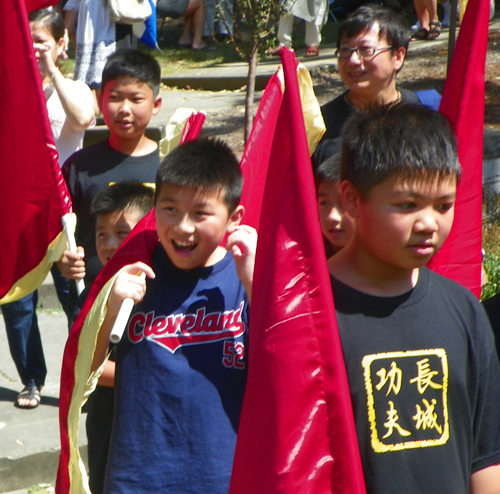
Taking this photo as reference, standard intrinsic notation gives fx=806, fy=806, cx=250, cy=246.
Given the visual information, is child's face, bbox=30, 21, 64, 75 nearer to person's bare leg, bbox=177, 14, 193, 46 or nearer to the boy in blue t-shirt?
the boy in blue t-shirt

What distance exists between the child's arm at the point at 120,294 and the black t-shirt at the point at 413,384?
23.7 inches

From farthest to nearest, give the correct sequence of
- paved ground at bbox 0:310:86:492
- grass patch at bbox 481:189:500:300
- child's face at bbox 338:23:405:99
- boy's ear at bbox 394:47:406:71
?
grass patch at bbox 481:189:500:300, paved ground at bbox 0:310:86:492, boy's ear at bbox 394:47:406:71, child's face at bbox 338:23:405:99

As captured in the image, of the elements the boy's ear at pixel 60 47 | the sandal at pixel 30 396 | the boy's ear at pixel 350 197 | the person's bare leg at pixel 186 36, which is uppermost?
the boy's ear at pixel 60 47

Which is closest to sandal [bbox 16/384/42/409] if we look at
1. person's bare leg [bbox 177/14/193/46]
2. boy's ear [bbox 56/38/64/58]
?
boy's ear [bbox 56/38/64/58]

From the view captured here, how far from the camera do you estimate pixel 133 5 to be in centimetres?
675

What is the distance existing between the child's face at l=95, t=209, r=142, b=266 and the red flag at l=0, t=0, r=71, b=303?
0.20 meters

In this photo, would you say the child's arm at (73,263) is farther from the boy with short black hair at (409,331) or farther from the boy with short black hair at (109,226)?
the boy with short black hair at (409,331)

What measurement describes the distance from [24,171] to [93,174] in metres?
0.40

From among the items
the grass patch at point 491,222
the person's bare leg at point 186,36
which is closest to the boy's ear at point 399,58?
the grass patch at point 491,222

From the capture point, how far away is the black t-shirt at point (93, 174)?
134 inches

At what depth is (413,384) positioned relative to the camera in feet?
5.65

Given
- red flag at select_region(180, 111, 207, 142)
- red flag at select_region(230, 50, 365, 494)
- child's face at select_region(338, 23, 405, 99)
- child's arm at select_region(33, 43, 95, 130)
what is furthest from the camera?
child's arm at select_region(33, 43, 95, 130)

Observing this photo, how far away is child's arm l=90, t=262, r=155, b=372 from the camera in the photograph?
2150 mm

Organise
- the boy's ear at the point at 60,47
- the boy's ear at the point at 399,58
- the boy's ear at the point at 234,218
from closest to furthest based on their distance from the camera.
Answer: the boy's ear at the point at 234,218 < the boy's ear at the point at 399,58 < the boy's ear at the point at 60,47
